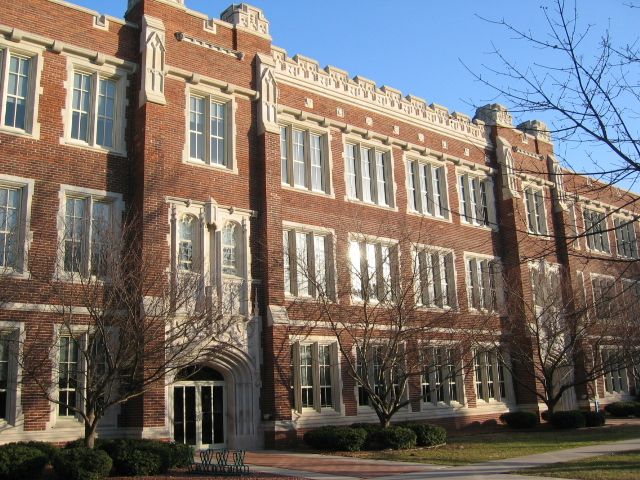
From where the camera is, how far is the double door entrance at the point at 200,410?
19469mm

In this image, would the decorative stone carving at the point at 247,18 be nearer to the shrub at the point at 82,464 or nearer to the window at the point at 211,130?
the window at the point at 211,130

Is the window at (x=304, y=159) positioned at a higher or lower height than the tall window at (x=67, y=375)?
higher

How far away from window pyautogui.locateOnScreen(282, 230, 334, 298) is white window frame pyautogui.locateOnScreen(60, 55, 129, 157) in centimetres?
611

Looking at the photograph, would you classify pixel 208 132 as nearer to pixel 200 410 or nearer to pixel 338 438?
pixel 200 410

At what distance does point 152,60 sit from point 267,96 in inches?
164

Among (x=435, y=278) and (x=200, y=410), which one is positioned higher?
(x=435, y=278)

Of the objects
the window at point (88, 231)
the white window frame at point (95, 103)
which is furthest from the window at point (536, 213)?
the window at point (88, 231)

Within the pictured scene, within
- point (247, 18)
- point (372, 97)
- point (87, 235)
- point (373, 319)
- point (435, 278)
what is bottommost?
point (373, 319)

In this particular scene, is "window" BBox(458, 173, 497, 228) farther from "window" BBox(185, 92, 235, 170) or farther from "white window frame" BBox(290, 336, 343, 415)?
"window" BBox(185, 92, 235, 170)

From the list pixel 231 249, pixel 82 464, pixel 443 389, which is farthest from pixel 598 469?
pixel 443 389

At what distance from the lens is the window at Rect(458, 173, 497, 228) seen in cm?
2977

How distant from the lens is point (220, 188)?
2134 cm

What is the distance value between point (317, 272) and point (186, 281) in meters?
6.84

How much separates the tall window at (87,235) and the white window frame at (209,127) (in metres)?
3.08
